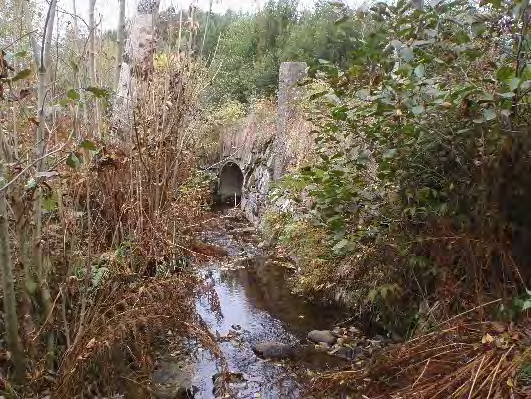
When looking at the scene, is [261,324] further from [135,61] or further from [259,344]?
[135,61]

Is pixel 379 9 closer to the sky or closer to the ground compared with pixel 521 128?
closer to the sky

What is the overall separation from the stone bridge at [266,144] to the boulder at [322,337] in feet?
9.57

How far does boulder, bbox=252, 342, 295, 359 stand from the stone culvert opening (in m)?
8.94

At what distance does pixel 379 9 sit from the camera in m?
2.71

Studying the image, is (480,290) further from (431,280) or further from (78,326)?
(78,326)

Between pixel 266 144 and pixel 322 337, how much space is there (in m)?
6.38

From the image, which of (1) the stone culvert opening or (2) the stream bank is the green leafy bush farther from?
(1) the stone culvert opening

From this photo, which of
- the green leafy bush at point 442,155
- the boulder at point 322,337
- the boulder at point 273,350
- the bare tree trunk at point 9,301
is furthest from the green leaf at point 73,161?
the boulder at point 322,337

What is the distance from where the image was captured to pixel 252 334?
4664mm

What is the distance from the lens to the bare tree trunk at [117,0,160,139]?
4.05m

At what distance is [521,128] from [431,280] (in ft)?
3.90

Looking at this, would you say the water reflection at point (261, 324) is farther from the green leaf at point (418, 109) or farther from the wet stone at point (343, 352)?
the green leaf at point (418, 109)

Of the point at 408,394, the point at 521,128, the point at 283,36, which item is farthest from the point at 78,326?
the point at 283,36

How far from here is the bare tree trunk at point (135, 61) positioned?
160 inches
